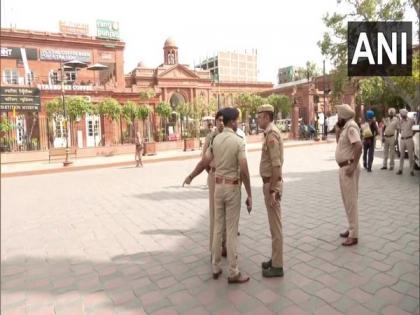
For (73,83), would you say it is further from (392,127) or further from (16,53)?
(392,127)

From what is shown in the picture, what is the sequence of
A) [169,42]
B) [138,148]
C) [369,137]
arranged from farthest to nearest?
[169,42], [138,148], [369,137]

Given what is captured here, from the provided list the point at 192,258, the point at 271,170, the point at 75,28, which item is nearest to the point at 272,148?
the point at 271,170

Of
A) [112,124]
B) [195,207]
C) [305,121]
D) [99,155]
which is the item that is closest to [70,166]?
[99,155]

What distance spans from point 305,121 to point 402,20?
15.5 meters

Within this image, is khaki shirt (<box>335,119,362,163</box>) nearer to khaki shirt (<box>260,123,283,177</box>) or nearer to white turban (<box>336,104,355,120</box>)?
white turban (<box>336,104,355,120</box>)

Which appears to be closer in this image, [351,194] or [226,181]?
[226,181]

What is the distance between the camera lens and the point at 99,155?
2122cm

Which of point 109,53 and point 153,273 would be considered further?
point 109,53

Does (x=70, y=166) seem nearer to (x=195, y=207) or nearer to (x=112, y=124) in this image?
(x=195, y=207)

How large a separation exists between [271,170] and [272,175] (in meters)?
0.05

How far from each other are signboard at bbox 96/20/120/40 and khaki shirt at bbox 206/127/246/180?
116ft

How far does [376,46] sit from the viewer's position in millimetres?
16781

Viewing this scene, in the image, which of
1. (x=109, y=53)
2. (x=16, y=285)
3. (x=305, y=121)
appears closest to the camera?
(x=16, y=285)

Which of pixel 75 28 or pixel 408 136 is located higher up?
pixel 75 28
